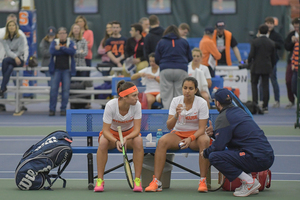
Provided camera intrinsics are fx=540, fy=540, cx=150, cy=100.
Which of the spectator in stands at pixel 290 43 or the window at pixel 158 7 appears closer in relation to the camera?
the spectator in stands at pixel 290 43

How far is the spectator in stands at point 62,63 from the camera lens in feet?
38.1

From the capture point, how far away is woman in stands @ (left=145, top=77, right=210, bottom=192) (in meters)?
5.68

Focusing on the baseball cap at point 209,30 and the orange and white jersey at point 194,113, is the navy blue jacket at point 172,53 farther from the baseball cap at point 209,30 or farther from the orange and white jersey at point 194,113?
the orange and white jersey at point 194,113

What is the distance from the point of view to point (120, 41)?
41.8 ft

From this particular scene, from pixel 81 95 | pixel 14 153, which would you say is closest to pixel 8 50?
pixel 81 95

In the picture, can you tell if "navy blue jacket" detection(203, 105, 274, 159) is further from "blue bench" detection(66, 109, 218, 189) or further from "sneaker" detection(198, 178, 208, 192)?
"blue bench" detection(66, 109, 218, 189)

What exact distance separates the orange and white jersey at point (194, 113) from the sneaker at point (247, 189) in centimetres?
87

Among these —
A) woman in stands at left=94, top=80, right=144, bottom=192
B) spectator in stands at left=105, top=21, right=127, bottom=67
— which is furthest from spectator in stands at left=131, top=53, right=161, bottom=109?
woman in stands at left=94, top=80, right=144, bottom=192

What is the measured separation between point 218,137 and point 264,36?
721cm

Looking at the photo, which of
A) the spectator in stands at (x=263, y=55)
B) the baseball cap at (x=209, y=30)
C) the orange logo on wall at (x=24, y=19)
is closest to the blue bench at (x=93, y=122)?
the baseball cap at (x=209, y=30)

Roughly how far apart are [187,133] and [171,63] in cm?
350

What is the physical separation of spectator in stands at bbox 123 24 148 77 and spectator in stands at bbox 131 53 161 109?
46.9 inches

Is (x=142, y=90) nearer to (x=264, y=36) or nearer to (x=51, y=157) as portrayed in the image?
(x=264, y=36)

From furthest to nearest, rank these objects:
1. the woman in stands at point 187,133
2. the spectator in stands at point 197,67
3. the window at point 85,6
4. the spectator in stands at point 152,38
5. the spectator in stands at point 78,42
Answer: the window at point 85,6 < the spectator in stands at point 78,42 < the spectator in stands at point 152,38 < the spectator in stands at point 197,67 < the woman in stands at point 187,133
